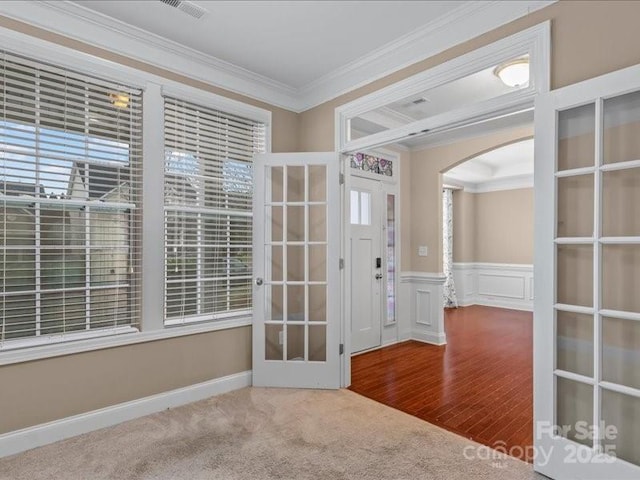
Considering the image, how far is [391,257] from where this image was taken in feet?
16.5

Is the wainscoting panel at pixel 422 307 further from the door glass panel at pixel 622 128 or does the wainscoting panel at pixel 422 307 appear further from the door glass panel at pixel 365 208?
the door glass panel at pixel 622 128

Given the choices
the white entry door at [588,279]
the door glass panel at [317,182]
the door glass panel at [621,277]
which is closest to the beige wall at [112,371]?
the door glass panel at [317,182]

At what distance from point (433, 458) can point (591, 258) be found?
147cm

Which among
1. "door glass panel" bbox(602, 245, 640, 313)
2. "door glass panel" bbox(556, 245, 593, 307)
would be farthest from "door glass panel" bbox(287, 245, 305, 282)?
"door glass panel" bbox(602, 245, 640, 313)

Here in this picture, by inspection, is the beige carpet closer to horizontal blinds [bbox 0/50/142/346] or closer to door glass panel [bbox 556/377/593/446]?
door glass panel [bbox 556/377/593/446]

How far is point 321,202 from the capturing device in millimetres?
3369

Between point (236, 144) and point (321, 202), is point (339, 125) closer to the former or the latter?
point (321, 202)

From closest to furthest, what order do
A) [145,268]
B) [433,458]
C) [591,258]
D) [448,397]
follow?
[591,258], [433,458], [145,268], [448,397]

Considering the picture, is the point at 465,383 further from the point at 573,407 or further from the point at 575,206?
the point at 575,206

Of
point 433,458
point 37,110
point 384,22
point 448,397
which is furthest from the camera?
point 448,397

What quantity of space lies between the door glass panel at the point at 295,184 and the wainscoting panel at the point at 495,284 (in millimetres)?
5682

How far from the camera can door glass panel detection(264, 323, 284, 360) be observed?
11.1ft

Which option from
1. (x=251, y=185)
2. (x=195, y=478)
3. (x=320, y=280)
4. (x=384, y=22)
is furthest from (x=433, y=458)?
(x=384, y=22)

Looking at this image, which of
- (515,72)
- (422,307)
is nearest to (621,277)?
(515,72)
